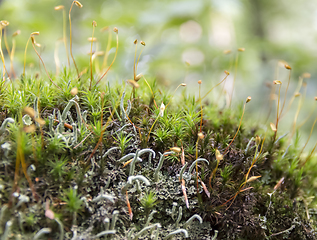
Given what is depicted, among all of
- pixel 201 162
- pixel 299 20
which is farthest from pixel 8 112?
pixel 299 20

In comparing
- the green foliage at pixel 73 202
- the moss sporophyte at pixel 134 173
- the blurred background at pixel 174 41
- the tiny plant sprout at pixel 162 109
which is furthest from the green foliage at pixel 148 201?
the blurred background at pixel 174 41

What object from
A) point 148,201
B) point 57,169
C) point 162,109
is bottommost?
point 148,201

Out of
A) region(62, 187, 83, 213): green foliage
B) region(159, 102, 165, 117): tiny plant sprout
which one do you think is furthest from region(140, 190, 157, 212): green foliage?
region(159, 102, 165, 117): tiny plant sprout

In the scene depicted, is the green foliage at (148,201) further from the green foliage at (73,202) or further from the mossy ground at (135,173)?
the green foliage at (73,202)

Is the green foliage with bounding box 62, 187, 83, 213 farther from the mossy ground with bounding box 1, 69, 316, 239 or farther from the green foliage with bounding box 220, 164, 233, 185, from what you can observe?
the green foliage with bounding box 220, 164, 233, 185

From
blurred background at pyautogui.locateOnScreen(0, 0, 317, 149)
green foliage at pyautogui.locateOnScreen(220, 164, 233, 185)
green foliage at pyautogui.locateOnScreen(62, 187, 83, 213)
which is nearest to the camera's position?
green foliage at pyautogui.locateOnScreen(62, 187, 83, 213)

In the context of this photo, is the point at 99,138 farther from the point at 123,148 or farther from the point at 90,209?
the point at 90,209

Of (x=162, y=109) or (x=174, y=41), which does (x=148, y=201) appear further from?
(x=174, y=41)

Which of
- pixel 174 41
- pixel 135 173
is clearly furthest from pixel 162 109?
pixel 174 41
